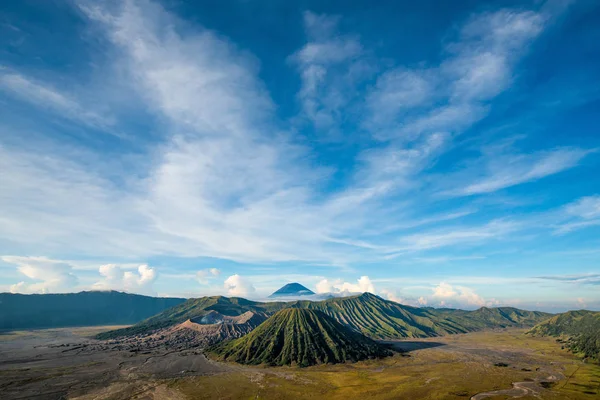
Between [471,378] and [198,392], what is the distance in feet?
446

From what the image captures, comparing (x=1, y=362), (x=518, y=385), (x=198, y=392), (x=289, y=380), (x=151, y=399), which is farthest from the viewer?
(x=1, y=362)

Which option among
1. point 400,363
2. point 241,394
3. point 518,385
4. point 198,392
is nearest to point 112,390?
point 198,392

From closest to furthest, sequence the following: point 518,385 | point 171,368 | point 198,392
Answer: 1. point 198,392
2. point 518,385
3. point 171,368

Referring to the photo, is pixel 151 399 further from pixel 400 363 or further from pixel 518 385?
pixel 518 385

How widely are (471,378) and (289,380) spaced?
94402 mm

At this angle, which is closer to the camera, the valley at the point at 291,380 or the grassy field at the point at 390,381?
the grassy field at the point at 390,381

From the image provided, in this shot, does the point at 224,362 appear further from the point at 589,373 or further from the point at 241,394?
the point at 589,373

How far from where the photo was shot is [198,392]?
131 metres

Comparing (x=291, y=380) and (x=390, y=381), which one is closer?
(x=390, y=381)

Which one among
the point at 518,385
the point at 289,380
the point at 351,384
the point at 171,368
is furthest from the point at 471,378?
the point at 171,368

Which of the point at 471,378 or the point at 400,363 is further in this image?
the point at 400,363

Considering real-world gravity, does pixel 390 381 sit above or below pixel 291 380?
above

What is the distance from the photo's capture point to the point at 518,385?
5576 inches

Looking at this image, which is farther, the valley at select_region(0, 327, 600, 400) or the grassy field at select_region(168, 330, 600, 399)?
the valley at select_region(0, 327, 600, 400)
